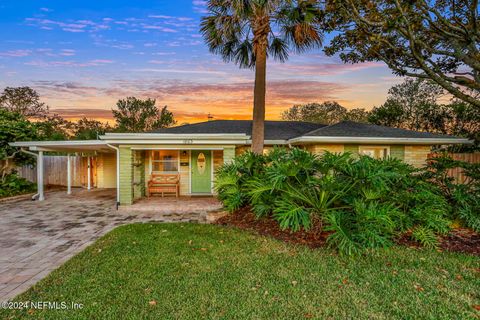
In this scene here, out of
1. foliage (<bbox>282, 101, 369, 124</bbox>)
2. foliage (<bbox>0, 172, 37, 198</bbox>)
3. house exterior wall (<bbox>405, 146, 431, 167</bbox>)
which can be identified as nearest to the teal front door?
foliage (<bbox>0, 172, 37, 198</bbox>)

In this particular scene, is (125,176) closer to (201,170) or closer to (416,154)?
(201,170)

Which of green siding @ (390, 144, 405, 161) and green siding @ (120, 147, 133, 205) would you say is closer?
green siding @ (120, 147, 133, 205)

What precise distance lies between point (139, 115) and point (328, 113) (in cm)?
2047

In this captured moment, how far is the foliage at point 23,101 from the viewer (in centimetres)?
2327

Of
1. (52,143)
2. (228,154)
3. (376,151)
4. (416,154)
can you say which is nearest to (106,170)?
(52,143)

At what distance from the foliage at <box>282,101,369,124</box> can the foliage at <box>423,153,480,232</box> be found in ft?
77.8

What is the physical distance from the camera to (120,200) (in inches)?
344

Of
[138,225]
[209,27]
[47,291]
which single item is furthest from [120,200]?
[209,27]

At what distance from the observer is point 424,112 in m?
18.5

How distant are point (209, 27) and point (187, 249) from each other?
6891 mm

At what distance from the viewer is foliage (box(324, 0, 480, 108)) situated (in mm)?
6746

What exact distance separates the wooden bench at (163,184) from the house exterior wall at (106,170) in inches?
229

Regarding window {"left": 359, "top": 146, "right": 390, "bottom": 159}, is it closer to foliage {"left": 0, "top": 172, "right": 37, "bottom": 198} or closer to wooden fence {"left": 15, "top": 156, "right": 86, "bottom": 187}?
foliage {"left": 0, "top": 172, "right": 37, "bottom": 198}

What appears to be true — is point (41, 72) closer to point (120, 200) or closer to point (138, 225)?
point (120, 200)
